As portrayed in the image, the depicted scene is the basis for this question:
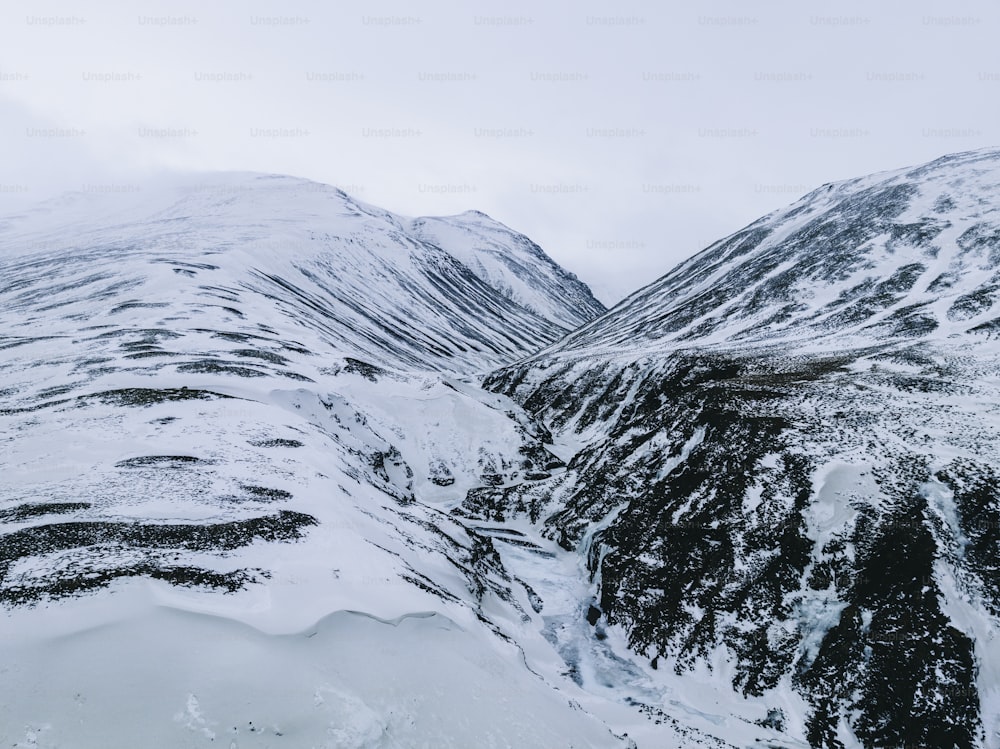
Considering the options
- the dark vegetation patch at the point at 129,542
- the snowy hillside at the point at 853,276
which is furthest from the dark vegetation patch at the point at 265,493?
the snowy hillside at the point at 853,276

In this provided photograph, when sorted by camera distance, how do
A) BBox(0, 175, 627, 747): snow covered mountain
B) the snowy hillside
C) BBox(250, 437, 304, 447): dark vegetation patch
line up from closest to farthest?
BBox(0, 175, 627, 747): snow covered mountain < BBox(250, 437, 304, 447): dark vegetation patch < the snowy hillside

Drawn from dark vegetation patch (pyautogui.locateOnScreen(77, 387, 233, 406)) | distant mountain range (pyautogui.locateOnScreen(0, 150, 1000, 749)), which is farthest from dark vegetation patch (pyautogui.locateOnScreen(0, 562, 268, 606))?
dark vegetation patch (pyautogui.locateOnScreen(77, 387, 233, 406))

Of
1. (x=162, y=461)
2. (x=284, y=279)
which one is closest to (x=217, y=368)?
(x=162, y=461)

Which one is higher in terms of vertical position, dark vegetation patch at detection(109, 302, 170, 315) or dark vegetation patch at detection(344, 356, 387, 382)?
dark vegetation patch at detection(344, 356, 387, 382)

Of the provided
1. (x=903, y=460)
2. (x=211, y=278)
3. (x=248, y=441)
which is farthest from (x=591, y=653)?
(x=211, y=278)

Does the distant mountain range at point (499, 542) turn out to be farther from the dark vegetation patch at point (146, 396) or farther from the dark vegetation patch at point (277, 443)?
the dark vegetation patch at point (277, 443)

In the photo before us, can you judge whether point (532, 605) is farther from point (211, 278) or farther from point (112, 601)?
point (211, 278)

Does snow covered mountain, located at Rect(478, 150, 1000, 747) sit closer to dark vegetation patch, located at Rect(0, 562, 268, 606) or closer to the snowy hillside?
the snowy hillside
